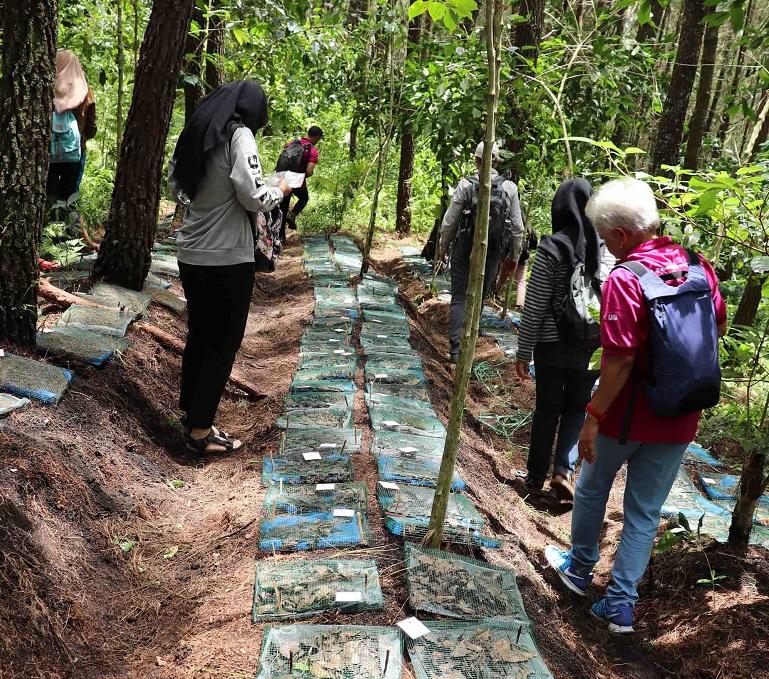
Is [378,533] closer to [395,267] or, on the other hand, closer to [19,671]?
[19,671]

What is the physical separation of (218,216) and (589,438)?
2105mm

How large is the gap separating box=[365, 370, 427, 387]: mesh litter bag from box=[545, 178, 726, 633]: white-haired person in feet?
7.70

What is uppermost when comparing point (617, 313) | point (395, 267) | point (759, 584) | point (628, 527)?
point (617, 313)

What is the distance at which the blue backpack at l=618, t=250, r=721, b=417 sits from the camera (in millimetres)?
2664

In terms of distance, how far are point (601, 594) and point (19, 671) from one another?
2.43 meters

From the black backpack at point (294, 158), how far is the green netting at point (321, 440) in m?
6.78

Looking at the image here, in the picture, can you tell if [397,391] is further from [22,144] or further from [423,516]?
[22,144]

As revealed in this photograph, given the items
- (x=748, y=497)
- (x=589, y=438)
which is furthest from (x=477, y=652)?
(x=748, y=497)

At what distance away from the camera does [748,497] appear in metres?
3.35

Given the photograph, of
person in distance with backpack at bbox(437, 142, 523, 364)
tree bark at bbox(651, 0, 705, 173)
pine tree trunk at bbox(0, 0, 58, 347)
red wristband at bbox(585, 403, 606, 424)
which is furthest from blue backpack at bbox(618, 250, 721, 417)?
tree bark at bbox(651, 0, 705, 173)

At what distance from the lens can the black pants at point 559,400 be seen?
13.6 ft

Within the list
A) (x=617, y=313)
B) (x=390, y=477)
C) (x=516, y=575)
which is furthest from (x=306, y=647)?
(x=617, y=313)

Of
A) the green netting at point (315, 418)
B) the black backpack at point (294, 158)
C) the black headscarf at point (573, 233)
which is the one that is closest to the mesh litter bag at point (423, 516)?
the green netting at point (315, 418)

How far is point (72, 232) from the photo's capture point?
6617 millimetres
